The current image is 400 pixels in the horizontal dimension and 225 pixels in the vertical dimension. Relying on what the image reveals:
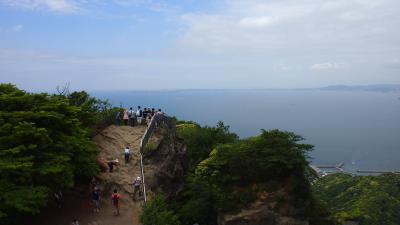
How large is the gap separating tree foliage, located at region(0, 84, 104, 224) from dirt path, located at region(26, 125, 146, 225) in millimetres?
1134

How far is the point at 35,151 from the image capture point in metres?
17.6

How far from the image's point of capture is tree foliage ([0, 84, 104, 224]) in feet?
52.5

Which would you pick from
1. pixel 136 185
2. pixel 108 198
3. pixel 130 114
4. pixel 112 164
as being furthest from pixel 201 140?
pixel 108 198

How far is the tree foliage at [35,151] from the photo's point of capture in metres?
16.0

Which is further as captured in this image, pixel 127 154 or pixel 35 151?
pixel 127 154

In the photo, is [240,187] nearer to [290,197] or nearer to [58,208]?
[290,197]

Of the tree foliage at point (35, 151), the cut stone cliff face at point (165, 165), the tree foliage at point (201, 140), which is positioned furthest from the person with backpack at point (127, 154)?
the tree foliage at point (201, 140)

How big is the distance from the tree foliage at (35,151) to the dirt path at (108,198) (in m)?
1.13

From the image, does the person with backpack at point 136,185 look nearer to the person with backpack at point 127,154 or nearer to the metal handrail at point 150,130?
the metal handrail at point 150,130

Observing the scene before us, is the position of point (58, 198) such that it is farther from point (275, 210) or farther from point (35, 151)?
point (275, 210)

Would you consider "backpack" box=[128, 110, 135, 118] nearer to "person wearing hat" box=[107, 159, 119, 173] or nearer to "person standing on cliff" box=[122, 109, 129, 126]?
"person standing on cliff" box=[122, 109, 129, 126]

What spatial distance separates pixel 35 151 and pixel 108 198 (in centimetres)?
438

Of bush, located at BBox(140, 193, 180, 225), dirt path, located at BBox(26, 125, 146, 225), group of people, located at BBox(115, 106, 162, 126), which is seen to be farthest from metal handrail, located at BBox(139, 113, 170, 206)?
bush, located at BBox(140, 193, 180, 225)

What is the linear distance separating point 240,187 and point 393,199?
59.3m
